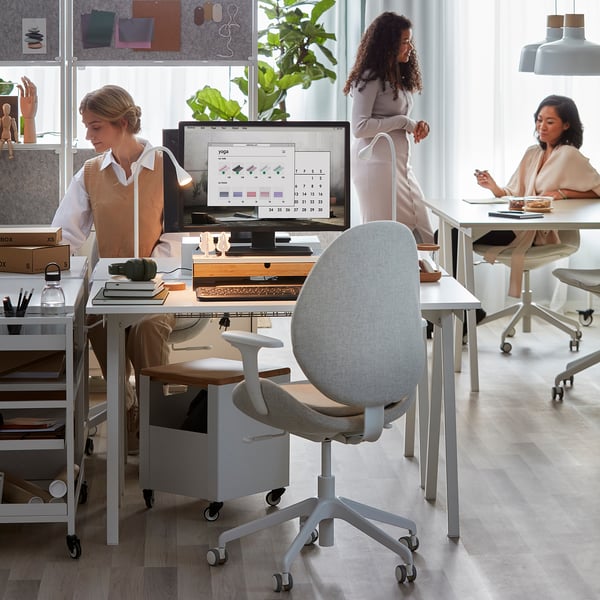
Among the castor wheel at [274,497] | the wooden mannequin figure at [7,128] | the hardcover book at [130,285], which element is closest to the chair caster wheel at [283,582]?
the castor wheel at [274,497]

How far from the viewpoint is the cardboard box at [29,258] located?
3365 mm

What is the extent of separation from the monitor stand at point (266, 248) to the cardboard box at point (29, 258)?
50cm

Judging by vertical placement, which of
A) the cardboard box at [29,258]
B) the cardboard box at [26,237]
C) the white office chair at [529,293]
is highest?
the cardboard box at [26,237]

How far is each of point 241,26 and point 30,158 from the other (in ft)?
3.29

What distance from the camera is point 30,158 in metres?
4.65

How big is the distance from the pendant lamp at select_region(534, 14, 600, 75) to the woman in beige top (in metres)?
0.50

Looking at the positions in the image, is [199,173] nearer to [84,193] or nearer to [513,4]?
[84,193]

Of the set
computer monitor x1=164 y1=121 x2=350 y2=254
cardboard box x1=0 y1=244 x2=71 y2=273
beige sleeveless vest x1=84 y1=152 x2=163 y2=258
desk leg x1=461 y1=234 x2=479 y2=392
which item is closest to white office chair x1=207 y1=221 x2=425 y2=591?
computer monitor x1=164 y1=121 x2=350 y2=254

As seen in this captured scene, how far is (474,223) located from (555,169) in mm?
1016

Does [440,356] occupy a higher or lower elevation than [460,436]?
higher

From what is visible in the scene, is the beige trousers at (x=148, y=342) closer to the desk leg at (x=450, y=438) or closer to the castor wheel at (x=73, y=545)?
the castor wheel at (x=73, y=545)

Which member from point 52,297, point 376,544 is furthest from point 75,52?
point 376,544

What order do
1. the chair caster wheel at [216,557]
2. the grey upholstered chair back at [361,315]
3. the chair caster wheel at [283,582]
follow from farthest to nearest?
the chair caster wheel at [216,557] < the chair caster wheel at [283,582] < the grey upholstered chair back at [361,315]

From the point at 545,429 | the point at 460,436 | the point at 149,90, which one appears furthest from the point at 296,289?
the point at 149,90
